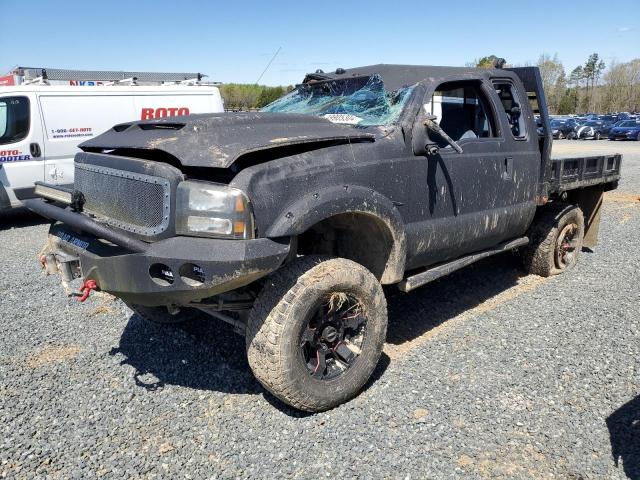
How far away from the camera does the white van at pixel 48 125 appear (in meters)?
8.56

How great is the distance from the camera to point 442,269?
3943 millimetres

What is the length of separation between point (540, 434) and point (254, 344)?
1630 millimetres

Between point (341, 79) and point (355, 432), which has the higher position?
point (341, 79)

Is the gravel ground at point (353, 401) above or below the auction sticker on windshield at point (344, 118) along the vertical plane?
below

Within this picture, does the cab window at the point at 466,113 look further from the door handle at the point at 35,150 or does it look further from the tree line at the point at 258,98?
the door handle at the point at 35,150

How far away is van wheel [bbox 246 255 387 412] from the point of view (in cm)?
286

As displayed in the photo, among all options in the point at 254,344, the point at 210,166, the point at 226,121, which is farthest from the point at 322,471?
the point at 226,121

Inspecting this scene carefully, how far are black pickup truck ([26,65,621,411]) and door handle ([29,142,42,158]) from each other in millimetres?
5886

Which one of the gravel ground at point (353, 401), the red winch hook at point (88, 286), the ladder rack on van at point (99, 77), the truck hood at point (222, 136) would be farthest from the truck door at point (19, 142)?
the red winch hook at point (88, 286)

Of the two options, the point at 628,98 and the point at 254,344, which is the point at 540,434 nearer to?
the point at 254,344

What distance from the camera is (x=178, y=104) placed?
10398 millimetres

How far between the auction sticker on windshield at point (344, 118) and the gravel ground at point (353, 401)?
1.69 metres

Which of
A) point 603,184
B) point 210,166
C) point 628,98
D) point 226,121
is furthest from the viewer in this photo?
point 628,98

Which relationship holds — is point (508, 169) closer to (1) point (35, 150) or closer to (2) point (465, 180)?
(2) point (465, 180)
